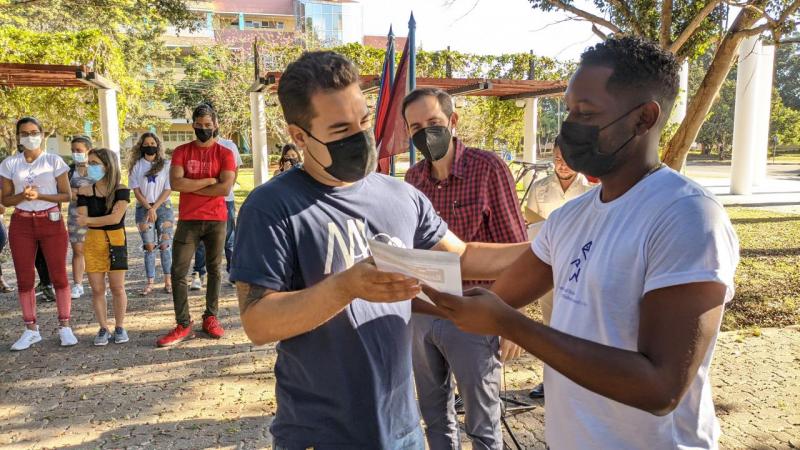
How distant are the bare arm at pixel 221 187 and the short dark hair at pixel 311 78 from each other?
13.9ft

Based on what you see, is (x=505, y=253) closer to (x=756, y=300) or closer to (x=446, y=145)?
(x=446, y=145)

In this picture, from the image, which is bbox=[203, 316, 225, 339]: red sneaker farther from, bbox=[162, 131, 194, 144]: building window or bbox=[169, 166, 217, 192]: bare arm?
bbox=[162, 131, 194, 144]: building window

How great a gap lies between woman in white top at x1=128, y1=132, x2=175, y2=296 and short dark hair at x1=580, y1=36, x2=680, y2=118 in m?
7.04

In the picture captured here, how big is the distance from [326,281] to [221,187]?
471cm

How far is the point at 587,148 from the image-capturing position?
170cm

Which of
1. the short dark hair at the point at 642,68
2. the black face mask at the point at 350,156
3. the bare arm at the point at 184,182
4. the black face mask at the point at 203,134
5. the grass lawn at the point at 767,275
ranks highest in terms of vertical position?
the short dark hair at the point at 642,68

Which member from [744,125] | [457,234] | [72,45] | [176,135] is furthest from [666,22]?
[176,135]

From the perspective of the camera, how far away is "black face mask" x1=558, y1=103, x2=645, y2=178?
5.46ft

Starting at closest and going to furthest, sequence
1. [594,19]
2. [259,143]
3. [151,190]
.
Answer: [594,19], [151,190], [259,143]

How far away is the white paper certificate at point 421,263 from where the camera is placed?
143 cm

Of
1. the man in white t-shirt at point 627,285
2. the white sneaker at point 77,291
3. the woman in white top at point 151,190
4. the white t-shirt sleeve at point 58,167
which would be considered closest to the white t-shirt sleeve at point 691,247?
the man in white t-shirt at point 627,285

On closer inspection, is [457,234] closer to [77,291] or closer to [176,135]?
[77,291]

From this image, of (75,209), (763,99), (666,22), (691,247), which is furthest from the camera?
(763,99)

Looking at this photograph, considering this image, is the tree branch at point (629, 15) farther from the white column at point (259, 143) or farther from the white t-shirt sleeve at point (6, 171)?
the white column at point (259, 143)
